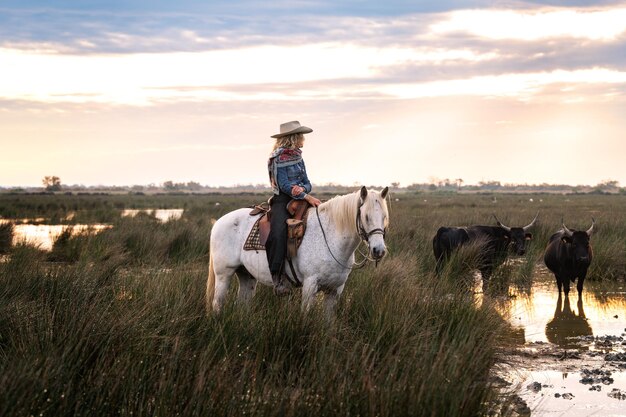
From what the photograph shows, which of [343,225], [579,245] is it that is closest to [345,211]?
[343,225]

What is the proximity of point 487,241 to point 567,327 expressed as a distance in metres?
3.22

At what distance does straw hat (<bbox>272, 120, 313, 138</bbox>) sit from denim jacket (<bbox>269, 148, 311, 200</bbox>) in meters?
0.18

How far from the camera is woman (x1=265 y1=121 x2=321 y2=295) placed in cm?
708

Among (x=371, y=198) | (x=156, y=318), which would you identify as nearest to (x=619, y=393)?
(x=371, y=198)

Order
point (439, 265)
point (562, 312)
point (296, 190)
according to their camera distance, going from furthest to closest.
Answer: point (439, 265), point (562, 312), point (296, 190)

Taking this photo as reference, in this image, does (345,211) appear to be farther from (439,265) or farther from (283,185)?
(439,265)

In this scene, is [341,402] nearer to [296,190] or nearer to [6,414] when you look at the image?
[6,414]

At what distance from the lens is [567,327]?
367 inches

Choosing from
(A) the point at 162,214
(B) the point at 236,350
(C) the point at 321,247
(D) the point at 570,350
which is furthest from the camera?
(A) the point at 162,214

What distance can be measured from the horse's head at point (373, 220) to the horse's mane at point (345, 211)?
10 centimetres

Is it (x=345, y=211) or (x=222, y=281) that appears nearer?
(x=345, y=211)

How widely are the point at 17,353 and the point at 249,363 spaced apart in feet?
5.53

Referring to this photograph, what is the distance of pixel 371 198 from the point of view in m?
6.58

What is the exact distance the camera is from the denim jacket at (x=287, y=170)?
282 inches
